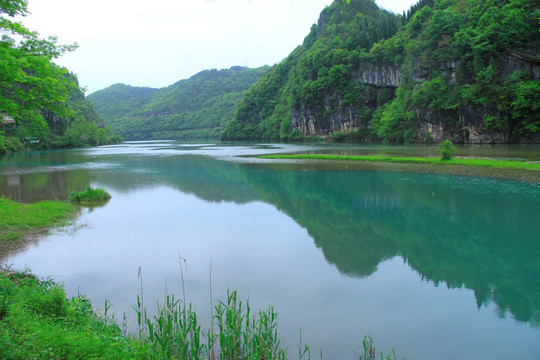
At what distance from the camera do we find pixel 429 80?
6638cm

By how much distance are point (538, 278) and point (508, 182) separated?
14.4 metres

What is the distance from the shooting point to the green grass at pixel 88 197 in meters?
18.3

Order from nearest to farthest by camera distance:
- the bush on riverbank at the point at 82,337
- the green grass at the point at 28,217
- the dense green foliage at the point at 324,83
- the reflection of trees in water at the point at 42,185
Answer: the bush on riverbank at the point at 82,337, the green grass at the point at 28,217, the reflection of trees in water at the point at 42,185, the dense green foliage at the point at 324,83

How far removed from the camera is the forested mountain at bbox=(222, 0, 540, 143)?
177 ft

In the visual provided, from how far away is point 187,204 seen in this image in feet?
60.1

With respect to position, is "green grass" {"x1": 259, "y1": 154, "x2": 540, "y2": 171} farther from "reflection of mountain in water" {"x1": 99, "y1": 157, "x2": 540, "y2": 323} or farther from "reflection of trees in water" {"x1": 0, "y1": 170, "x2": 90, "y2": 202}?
"reflection of trees in water" {"x1": 0, "y1": 170, "x2": 90, "y2": 202}

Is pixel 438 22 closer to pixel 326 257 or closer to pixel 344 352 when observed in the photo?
pixel 326 257

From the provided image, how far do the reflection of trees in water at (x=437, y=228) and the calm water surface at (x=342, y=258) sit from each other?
56 millimetres

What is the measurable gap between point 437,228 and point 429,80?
2416 inches

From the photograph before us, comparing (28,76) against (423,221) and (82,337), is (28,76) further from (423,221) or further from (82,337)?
(423,221)

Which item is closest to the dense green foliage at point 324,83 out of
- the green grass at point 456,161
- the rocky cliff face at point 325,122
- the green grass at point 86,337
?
the rocky cliff face at point 325,122

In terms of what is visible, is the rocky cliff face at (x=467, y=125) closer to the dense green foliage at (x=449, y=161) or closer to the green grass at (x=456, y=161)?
the dense green foliage at (x=449, y=161)

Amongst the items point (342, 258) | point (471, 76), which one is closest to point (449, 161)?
point (342, 258)

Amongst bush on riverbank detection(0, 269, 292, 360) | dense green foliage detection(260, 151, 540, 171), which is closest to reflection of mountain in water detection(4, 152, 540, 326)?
bush on riverbank detection(0, 269, 292, 360)
